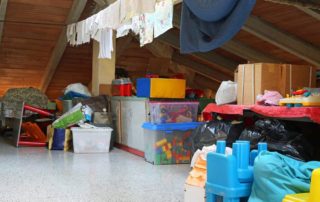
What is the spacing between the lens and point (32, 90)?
8.55 m

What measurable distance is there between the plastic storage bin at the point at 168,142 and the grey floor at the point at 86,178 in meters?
0.17

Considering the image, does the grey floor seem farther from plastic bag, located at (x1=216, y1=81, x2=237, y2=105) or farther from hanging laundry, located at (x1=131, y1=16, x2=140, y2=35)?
hanging laundry, located at (x1=131, y1=16, x2=140, y2=35)

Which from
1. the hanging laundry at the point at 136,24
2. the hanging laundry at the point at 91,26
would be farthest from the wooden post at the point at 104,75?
the hanging laundry at the point at 136,24

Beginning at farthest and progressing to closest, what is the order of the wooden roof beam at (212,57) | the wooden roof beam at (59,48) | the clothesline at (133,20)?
the wooden roof beam at (212,57) < the wooden roof beam at (59,48) < the clothesline at (133,20)

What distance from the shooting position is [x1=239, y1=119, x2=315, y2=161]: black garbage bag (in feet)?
11.1

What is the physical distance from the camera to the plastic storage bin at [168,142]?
17.4 ft

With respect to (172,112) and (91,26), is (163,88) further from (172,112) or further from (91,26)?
(91,26)

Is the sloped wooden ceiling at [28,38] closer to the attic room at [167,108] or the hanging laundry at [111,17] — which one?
the attic room at [167,108]

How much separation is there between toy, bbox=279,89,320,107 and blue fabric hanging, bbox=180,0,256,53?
1091mm

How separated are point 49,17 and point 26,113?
2.29 m

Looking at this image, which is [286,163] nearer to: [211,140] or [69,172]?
[211,140]

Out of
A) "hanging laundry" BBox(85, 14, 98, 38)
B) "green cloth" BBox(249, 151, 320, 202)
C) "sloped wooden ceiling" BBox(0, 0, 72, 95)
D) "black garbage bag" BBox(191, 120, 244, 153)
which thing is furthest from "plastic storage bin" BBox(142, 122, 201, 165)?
"sloped wooden ceiling" BBox(0, 0, 72, 95)

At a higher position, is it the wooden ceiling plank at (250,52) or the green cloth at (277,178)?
the wooden ceiling plank at (250,52)

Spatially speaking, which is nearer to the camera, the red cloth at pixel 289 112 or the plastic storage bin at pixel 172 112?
the red cloth at pixel 289 112
